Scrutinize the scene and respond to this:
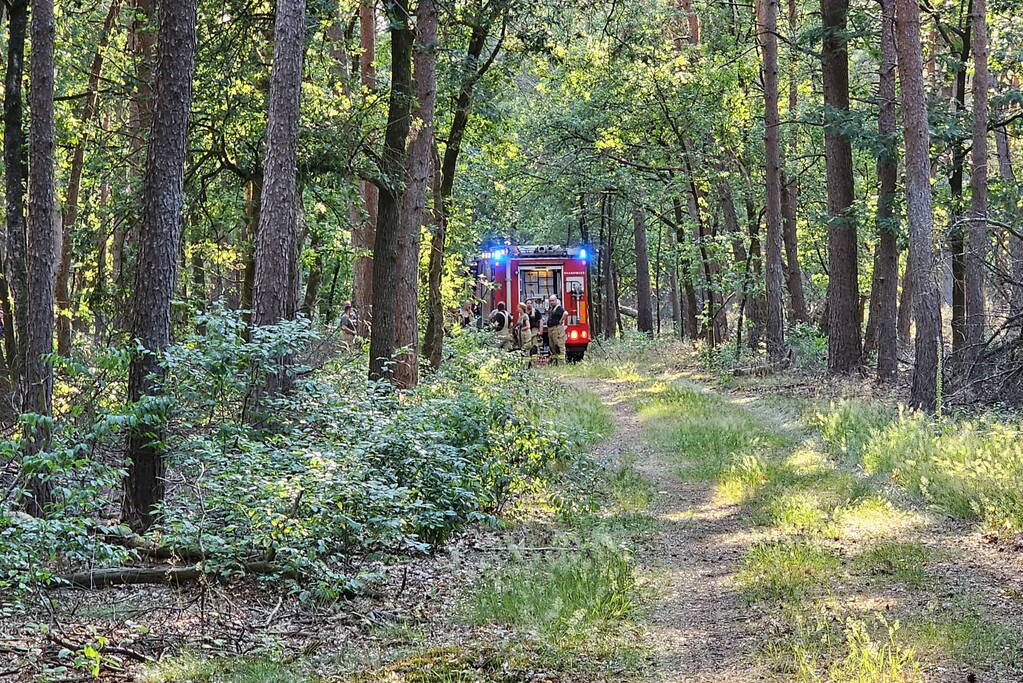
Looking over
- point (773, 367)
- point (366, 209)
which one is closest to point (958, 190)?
point (773, 367)

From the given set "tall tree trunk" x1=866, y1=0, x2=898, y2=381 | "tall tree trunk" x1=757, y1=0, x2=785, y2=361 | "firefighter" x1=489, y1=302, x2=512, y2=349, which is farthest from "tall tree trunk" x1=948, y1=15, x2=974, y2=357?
"firefighter" x1=489, y1=302, x2=512, y2=349

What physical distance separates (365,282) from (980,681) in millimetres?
17608

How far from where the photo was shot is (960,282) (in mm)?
18125

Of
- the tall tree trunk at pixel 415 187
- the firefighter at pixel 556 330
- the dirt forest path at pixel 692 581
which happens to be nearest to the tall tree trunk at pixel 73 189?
the tall tree trunk at pixel 415 187

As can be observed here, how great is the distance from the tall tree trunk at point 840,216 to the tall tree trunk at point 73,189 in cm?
1153

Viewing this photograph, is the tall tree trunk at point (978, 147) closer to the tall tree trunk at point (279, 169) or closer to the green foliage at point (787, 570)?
the green foliage at point (787, 570)

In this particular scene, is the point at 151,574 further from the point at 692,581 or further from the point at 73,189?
the point at 73,189

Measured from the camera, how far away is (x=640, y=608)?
21.1 feet

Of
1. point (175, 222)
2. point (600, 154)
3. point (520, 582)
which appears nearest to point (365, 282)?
point (600, 154)

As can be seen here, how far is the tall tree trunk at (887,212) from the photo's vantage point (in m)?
16.1

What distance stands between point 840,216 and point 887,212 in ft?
2.70

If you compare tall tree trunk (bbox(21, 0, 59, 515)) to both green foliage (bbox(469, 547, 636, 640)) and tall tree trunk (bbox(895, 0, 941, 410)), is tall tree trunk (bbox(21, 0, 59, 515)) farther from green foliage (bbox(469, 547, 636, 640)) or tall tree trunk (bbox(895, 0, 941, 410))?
tall tree trunk (bbox(895, 0, 941, 410))

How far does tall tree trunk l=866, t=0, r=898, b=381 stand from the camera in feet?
52.7

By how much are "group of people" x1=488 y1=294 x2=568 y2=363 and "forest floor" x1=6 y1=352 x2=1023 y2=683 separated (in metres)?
16.3
